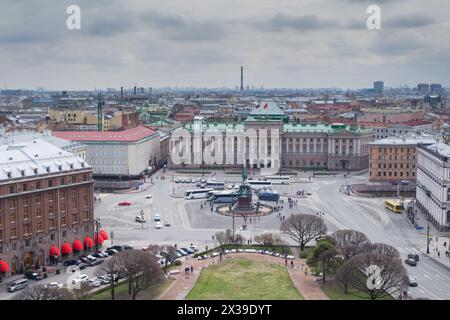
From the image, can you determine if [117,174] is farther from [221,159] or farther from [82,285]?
[82,285]

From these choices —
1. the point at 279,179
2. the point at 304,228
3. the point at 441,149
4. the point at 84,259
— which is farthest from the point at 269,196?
the point at 84,259

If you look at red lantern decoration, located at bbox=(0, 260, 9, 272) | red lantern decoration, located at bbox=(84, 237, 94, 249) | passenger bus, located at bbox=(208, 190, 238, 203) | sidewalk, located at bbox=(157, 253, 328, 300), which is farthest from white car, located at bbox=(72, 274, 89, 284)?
passenger bus, located at bbox=(208, 190, 238, 203)

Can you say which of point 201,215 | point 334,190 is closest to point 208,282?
point 201,215

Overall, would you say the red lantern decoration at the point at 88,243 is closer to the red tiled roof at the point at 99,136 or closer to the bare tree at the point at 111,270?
the bare tree at the point at 111,270

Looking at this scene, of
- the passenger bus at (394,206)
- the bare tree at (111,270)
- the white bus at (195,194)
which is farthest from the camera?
the white bus at (195,194)

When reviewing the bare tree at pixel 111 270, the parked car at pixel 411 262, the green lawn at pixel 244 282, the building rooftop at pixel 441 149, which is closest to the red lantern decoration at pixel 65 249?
the bare tree at pixel 111 270

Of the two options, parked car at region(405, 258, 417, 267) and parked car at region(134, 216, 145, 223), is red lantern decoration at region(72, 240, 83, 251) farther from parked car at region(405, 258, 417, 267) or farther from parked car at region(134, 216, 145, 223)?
parked car at region(405, 258, 417, 267)
